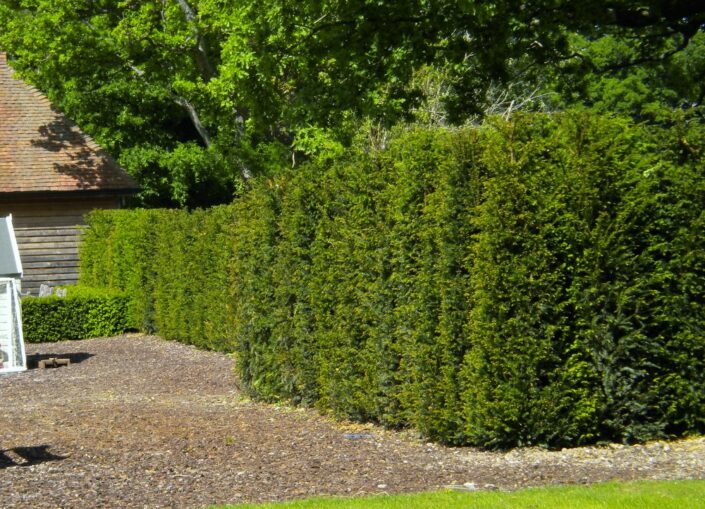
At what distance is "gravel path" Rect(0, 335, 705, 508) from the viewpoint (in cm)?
765

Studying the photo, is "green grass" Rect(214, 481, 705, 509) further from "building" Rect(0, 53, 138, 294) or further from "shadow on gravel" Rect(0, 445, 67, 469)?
"building" Rect(0, 53, 138, 294)

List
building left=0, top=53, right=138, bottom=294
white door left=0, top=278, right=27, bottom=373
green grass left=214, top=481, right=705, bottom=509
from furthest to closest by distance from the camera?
building left=0, top=53, right=138, bottom=294, white door left=0, top=278, right=27, bottom=373, green grass left=214, top=481, right=705, bottom=509

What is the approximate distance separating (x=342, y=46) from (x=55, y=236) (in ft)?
56.9

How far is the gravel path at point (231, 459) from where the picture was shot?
25.1ft

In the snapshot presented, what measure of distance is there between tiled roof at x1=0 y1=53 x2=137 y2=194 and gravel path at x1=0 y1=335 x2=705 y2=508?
547 inches

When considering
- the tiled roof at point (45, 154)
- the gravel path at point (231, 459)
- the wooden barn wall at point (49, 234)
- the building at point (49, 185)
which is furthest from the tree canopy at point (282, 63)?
the gravel path at point (231, 459)

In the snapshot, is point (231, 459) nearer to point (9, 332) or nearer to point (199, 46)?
point (9, 332)

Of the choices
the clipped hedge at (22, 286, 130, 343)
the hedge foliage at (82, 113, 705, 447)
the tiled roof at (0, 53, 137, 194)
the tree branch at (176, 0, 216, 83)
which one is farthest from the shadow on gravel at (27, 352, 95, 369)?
the hedge foliage at (82, 113, 705, 447)

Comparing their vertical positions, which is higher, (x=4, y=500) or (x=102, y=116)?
(x=102, y=116)

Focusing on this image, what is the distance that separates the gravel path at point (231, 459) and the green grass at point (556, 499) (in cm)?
45

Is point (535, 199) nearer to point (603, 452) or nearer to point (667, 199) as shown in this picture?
point (667, 199)

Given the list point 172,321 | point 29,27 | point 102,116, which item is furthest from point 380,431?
point 102,116

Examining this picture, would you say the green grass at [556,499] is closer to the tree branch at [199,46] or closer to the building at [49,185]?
the tree branch at [199,46]

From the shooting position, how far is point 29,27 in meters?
23.9
